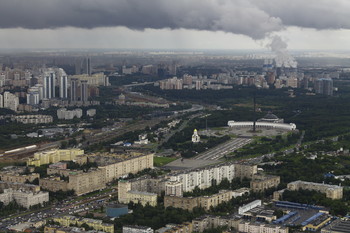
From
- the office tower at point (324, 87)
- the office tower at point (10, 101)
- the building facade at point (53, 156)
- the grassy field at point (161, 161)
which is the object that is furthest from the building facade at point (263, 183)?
the office tower at point (324, 87)

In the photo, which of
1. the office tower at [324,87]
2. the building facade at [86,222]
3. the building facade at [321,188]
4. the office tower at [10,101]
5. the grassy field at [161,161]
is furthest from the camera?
the office tower at [324,87]

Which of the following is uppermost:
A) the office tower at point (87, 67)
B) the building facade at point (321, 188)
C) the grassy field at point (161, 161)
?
the office tower at point (87, 67)

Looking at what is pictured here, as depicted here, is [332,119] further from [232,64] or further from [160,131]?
[232,64]

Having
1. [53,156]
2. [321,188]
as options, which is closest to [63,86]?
[53,156]

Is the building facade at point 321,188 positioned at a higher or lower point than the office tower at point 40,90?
lower

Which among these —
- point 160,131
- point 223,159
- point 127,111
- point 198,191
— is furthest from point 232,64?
point 198,191

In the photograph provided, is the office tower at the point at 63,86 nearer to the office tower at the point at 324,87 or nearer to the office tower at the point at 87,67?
the office tower at the point at 87,67

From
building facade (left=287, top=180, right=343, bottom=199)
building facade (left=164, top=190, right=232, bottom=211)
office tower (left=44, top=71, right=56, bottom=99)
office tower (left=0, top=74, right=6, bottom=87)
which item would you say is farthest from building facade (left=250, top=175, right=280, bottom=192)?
office tower (left=0, top=74, right=6, bottom=87)

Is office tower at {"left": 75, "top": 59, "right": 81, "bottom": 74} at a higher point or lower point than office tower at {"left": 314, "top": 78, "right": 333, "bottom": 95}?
higher

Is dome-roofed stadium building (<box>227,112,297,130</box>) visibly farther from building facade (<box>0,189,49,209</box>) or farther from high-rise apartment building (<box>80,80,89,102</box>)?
building facade (<box>0,189,49,209</box>)
